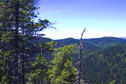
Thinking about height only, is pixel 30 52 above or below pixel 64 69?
above

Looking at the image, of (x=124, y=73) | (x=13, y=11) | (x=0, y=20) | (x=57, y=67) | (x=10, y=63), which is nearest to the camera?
(x=13, y=11)

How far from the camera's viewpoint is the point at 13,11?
326 inches

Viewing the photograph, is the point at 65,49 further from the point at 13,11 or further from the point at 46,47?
the point at 13,11

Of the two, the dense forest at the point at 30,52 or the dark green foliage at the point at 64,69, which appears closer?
the dense forest at the point at 30,52

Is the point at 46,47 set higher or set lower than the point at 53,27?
lower

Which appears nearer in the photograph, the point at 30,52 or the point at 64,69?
the point at 30,52

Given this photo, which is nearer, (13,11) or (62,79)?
(13,11)

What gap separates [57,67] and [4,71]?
11.4 meters

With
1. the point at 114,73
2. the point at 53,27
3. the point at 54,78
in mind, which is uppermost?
the point at 53,27

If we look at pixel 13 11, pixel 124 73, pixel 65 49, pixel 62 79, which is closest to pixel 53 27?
pixel 13 11

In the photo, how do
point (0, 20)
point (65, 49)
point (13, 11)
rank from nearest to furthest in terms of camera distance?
point (13, 11) → point (0, 20) → point (65, 49)

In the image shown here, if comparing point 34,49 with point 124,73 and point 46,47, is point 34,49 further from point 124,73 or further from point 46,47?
point 124,73

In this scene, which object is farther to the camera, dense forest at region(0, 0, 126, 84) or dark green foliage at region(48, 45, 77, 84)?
dark green foliage at region(48, 45, 77, 84)

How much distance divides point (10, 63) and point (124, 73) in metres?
184
